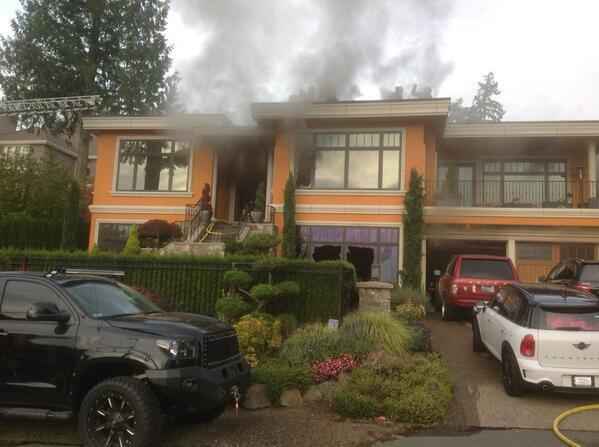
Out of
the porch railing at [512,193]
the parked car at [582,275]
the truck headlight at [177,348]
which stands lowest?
the truck headlight at [177,348]

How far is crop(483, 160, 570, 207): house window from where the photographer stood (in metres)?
16.9

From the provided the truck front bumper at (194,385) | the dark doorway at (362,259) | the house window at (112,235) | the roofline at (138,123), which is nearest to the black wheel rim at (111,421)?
the truck front bumper at (194,385)

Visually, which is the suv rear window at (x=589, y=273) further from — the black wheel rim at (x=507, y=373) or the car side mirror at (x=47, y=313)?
the car side mirror at (x=47, y=313)

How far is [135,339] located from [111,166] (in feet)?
46.9

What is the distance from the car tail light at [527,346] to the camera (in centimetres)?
613

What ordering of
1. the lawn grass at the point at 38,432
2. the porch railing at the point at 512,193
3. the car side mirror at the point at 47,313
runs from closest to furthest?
the car side mirror at the point at 47,313 → the lawn grass at the point at 38,432 → the porch railing at the point at 512,193

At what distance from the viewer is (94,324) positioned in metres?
4.84

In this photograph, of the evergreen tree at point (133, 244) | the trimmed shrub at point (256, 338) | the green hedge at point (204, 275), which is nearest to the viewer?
the trimmed shrub at point (256, 338)

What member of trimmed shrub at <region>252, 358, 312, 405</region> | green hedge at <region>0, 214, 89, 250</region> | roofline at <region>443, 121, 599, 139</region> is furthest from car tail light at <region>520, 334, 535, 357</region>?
green hedge at <region>0, 214, 89, 250</region>

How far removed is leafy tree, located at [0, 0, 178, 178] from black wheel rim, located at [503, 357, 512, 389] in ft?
58.2

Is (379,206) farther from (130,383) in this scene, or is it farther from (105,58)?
(105,58)

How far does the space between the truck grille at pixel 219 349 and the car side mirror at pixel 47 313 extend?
1.36 m

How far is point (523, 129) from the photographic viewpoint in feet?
52.3

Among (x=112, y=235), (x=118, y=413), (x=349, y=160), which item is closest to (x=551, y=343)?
(x=118, y=413)
